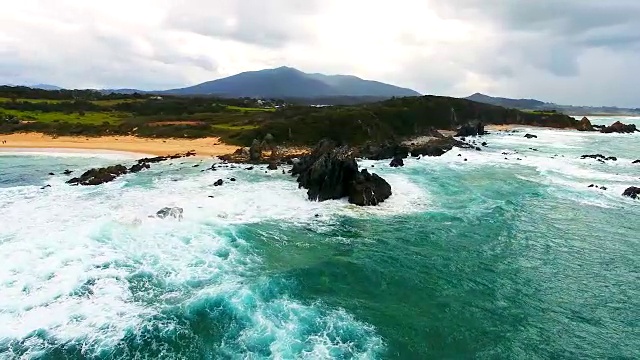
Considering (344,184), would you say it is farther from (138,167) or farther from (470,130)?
(470,130)

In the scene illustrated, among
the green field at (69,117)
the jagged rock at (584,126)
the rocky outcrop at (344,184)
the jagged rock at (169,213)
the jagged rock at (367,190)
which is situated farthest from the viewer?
the jagged rock at (584,126)

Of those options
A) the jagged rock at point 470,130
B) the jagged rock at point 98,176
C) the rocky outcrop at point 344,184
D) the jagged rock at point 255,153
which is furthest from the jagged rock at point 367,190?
the jagged rock at point 470,130

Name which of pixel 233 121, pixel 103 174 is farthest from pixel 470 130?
pixel 103 174

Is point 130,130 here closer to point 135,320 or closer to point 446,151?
point 446,151

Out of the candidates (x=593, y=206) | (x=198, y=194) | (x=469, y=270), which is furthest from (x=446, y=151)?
(x=469, y=270)

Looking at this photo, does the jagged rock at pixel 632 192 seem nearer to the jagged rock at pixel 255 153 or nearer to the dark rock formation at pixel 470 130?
the jagged rock at pixel 255 153
